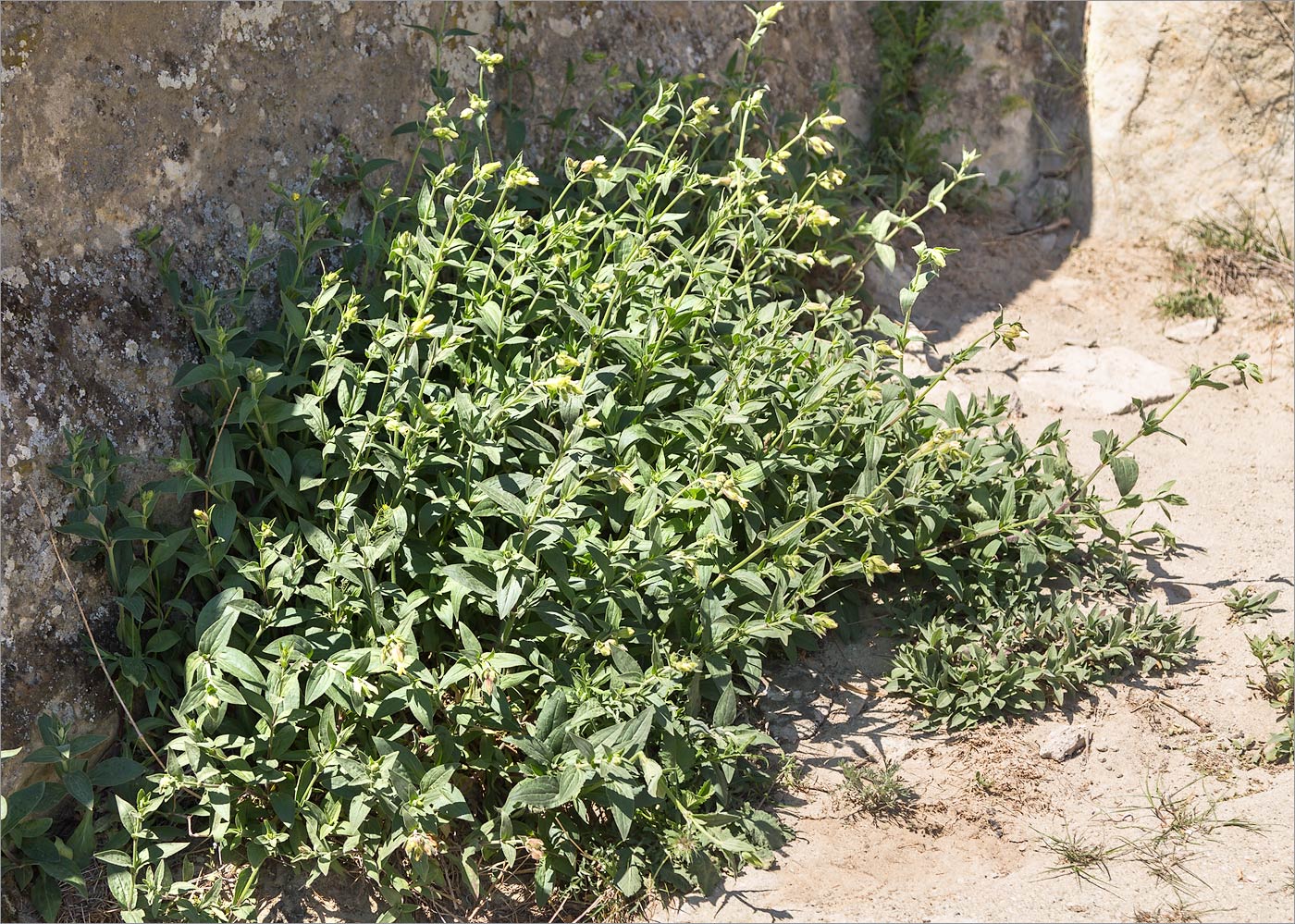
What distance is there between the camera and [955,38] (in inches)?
249

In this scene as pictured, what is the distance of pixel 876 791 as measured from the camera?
3.55 m

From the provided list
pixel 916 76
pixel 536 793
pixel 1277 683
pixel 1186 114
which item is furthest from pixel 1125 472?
pixel 1186 114

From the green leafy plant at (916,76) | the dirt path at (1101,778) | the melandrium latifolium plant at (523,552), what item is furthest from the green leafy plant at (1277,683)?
the green leafy plant at (916,76)

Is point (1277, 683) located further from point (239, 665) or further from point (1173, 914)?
point (239, 665)

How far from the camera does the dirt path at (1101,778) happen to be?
319cm

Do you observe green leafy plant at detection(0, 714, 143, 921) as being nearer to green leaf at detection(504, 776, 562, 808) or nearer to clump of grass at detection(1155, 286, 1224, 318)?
green leaf at detection(504, 776, 562, 808)

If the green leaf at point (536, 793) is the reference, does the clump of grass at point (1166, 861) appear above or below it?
below

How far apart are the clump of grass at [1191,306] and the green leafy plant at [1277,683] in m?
2.38

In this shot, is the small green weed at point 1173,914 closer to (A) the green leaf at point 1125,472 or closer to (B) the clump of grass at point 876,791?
(B) the clump of grass at point 876,791

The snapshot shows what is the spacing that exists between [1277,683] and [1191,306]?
2674 millimetres

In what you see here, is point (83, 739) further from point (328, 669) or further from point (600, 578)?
Answer: point (600, 578)

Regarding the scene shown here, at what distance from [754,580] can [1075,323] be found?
10.2 ft

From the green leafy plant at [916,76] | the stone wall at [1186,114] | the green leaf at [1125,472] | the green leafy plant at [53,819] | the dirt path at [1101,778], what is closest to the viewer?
the green leafy plant at [53,819]

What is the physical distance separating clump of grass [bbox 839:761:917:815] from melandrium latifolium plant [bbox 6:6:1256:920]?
266 mm
